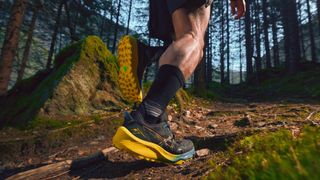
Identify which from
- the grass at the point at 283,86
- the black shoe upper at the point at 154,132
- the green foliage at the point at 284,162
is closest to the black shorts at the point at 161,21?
the black shoe upper at the point at 154,132

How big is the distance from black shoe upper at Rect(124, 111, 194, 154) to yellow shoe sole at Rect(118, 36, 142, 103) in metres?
0.20

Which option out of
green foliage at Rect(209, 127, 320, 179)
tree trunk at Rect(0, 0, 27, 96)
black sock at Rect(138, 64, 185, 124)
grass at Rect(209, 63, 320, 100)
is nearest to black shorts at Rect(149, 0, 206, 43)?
black sock at Rect(138, 64, 185, 124)

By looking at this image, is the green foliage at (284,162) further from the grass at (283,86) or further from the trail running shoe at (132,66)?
the grass at (283,86)

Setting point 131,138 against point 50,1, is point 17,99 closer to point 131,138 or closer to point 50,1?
point 131,138

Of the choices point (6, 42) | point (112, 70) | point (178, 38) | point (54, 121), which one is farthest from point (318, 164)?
point (6, 42)

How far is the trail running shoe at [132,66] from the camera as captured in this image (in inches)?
81.0

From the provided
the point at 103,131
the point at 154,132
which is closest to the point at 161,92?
the point at 154,132

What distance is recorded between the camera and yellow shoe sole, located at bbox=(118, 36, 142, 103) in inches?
80.7

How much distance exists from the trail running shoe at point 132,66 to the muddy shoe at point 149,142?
8.4 inches

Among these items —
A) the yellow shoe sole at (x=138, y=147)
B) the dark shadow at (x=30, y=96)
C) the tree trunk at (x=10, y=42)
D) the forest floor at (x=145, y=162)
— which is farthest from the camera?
the tree trunk at (x=10, y=42)

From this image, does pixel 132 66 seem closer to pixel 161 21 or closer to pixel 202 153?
pixel 161 21

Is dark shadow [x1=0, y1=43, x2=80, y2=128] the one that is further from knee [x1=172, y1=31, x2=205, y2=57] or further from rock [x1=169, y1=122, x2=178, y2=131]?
knee [x1=172, y1=31, x2=205, y2=57]

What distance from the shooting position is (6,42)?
6.66 meters

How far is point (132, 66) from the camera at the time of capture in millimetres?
2086
